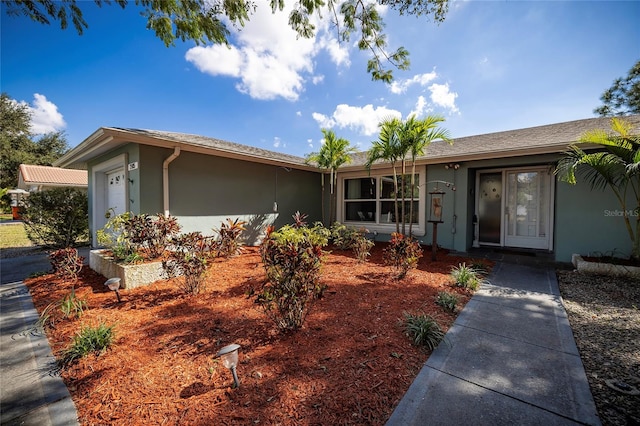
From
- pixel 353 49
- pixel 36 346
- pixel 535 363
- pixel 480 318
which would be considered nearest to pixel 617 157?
pixel 480 318

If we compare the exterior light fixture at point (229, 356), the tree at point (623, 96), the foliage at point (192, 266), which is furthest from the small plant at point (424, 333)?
the tree at point (623, 96)

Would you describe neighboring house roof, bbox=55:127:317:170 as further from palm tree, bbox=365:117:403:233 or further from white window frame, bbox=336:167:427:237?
palm tree, bbox=365:117:403:233

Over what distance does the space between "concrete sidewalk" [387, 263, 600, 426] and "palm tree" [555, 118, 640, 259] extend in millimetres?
2992

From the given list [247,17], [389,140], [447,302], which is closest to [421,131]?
[389,140]

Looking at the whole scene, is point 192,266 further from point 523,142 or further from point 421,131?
point 523,142

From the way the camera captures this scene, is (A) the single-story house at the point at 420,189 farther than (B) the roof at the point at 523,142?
No

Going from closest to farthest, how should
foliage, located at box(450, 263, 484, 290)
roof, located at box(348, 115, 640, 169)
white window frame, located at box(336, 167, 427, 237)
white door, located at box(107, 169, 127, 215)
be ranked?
1. foliage, located at box(450, 263, 484, 290)
2. roof, located at box(348, 115, 640, 169)
3. white door, located at box(107, 169, 127, 215)
4. white window frame, located at box(336, 167, 427, 237)

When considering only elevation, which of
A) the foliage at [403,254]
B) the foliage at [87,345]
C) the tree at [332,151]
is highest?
the tree at [332,151]

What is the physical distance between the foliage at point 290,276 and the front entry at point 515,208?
7.12 metres

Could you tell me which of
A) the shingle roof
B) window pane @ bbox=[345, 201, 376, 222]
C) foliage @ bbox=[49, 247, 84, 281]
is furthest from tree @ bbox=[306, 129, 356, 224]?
the shingle roof

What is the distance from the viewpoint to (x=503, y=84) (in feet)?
23.5

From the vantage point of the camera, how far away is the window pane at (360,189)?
9312 millimetres

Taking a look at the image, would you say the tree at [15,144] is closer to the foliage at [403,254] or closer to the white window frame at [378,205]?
the white window frame at [378,205]

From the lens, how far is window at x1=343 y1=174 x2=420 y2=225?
8.45 m
